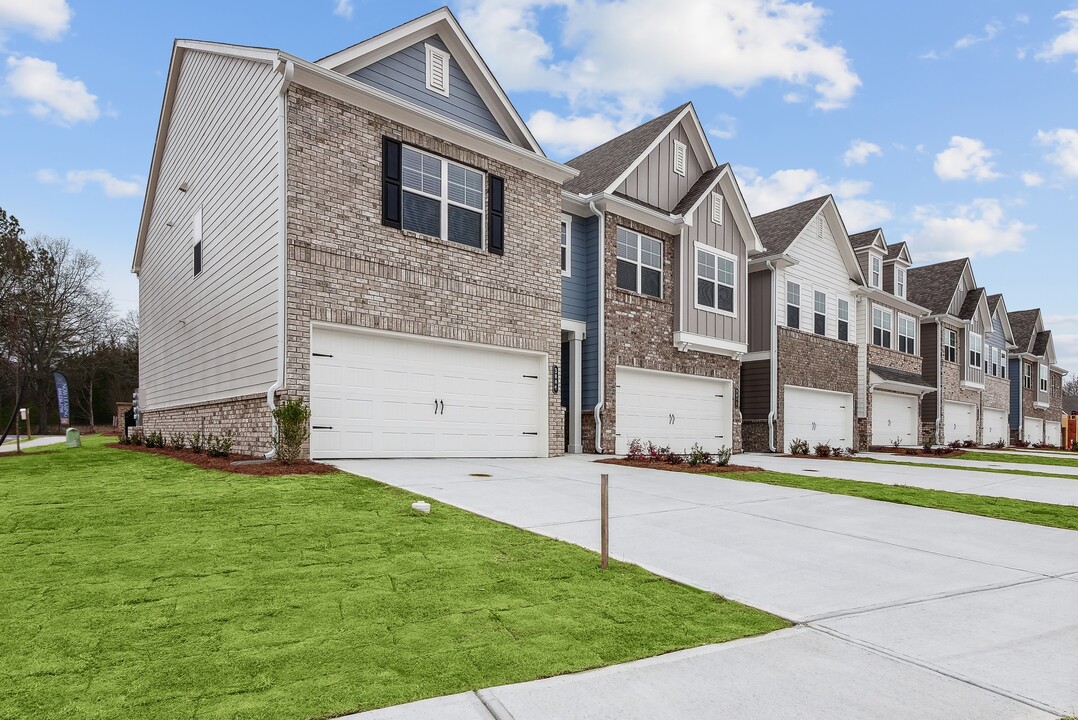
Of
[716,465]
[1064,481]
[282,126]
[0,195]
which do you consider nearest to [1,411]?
[0,195]

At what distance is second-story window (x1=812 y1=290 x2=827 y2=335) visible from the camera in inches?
912

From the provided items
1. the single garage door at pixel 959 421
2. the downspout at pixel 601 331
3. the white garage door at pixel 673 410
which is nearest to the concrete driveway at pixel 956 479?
the white garage door at pixel 673 410

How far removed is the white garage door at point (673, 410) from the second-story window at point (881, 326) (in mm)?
10618

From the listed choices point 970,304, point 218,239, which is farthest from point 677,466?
point 970,304

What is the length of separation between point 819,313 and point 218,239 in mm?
19253

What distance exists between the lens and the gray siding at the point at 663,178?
17406 millimetres

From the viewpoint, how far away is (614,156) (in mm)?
18359

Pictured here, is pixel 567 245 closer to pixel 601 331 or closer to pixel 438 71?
pixel 601 331

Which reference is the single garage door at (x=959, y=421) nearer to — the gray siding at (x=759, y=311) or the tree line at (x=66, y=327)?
the gray siding at (x=759, y=311)

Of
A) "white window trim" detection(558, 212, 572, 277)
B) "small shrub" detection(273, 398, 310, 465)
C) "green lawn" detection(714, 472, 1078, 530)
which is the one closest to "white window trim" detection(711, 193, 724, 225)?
"white window trim" detection(558, 212, 572, 277)

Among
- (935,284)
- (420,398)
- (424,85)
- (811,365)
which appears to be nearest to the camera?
(420,398)

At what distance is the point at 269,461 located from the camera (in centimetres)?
1009

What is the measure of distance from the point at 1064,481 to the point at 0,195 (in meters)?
49.8

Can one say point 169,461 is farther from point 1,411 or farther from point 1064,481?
point 1,411
